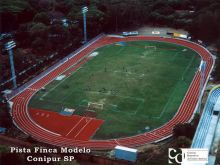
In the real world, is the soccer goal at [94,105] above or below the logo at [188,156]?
below

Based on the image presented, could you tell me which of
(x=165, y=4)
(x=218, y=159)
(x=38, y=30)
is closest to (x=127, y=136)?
(x=218, y=159)

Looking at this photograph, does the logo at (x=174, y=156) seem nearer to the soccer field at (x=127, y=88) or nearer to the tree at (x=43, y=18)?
the soccer field at (x=127, y=88)

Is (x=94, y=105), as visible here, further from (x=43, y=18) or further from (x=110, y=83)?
(x=43, y=18)

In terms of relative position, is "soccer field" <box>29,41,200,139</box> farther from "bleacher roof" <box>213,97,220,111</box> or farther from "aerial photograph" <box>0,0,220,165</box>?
"bleacher roof" <box>213,97,220,111</box>

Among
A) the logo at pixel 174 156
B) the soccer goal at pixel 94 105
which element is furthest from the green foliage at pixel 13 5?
the logo at pixel 174 156

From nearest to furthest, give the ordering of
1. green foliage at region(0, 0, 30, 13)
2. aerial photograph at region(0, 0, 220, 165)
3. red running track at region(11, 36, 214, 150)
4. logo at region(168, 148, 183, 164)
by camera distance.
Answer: logo at region(168, 148, 183, 164) → aerial photograph at region(0, 0, 220, 165) → red running track at region(11, 36, 214, 150) → green foliage at region(0, 0, 30, 13)

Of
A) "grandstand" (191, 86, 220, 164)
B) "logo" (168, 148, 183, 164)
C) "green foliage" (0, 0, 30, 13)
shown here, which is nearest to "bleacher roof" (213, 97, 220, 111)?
"grandstand" (191, 86, 220, 164)
